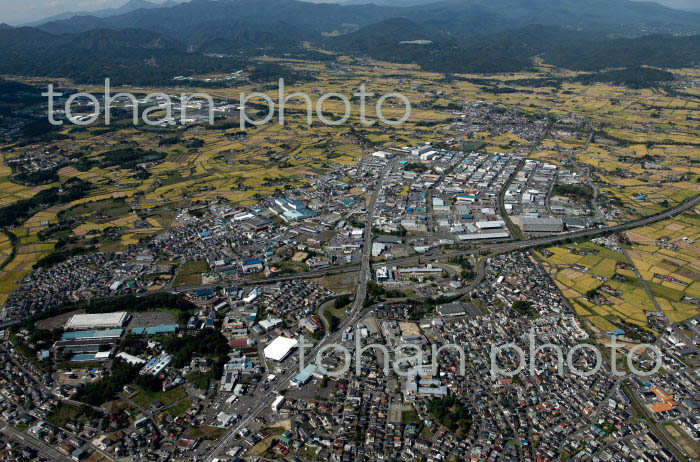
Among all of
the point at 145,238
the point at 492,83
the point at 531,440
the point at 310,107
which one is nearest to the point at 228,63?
the point at 310,107

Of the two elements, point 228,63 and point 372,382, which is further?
point 228,63

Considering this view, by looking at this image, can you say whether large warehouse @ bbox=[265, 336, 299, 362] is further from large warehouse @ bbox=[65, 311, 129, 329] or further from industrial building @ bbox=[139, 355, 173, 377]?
large warehouse @ bbox=[65, 311, 129, 329]

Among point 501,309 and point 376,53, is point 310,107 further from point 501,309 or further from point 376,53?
point 376,53

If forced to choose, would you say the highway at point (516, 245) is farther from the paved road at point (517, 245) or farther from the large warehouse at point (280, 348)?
the large warehouse at point (280, 348)

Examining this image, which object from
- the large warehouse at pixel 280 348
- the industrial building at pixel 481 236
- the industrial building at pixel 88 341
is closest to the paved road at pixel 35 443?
the industrial building at pixel 88 341

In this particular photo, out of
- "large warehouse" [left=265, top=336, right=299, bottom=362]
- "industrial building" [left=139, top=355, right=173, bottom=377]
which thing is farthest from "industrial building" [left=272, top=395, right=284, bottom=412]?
"industrial building" [left=139, top=355, right=173, bottom=377]

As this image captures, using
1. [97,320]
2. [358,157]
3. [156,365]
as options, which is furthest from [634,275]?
[97,320]
